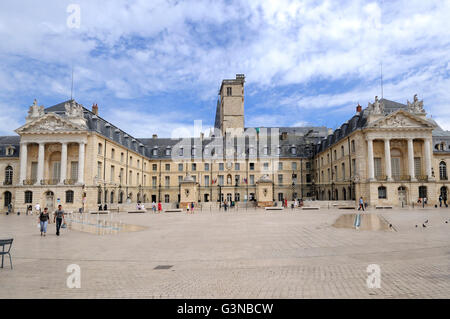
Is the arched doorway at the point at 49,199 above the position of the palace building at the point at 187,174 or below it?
below

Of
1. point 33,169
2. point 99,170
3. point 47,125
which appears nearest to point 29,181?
point 33,169

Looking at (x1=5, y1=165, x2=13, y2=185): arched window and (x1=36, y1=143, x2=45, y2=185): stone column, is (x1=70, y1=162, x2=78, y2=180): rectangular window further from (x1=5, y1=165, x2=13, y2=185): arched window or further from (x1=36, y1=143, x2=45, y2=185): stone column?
(x1=5, y1=165, x2=13, y2=185): arched window

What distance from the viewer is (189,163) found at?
208 ft

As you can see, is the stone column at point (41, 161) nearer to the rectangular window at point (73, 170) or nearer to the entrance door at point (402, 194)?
the rectangular window at point (73, 170)

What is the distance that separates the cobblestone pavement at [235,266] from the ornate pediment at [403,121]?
108ft

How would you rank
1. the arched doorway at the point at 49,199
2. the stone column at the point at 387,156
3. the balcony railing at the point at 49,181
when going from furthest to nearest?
the stone column at the point at 387,156 < the balcony railing at the point at 49,181 < the arched doorway at the point at 49,199

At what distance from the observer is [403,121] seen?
145ft

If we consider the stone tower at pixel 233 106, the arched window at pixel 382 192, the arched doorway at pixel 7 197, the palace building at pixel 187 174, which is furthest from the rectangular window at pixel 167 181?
the arched window at pixel 382 192

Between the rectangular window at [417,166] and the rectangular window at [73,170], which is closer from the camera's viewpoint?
the rectangular window at [73,170]

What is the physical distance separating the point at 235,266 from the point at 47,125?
4313cm

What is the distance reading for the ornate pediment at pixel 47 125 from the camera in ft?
142
